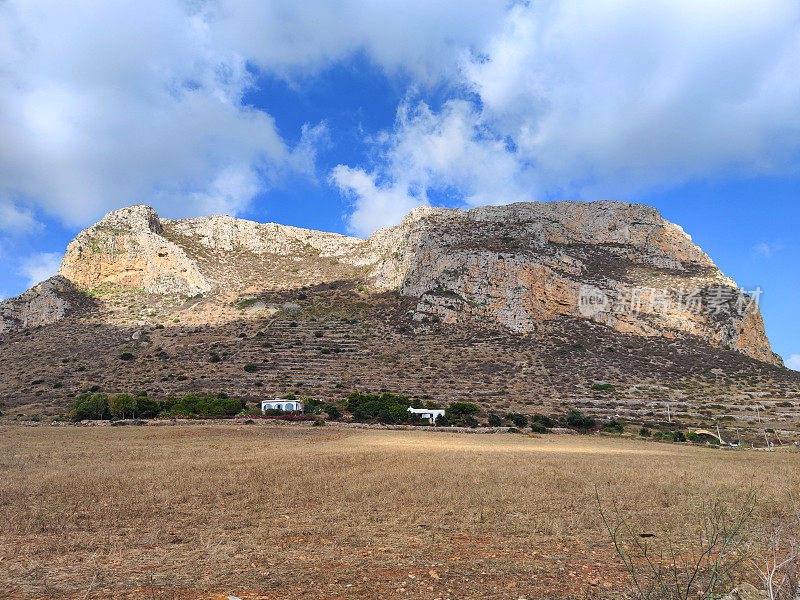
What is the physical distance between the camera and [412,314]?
6369 cm

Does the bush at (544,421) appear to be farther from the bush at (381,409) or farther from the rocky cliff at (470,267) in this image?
the rocky cliff at (470,267)

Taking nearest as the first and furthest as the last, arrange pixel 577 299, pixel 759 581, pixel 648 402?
pixel 759 581
pixel 648 402
pixel 577 299

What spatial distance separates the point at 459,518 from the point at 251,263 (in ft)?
267

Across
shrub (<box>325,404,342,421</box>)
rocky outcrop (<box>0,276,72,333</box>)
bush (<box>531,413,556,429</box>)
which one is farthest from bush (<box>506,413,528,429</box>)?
rocky outcrop (<box>0,276,72,333</box>)

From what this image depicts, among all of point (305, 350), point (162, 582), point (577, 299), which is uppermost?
point (577, 299)

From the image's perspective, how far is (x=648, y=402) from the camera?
137 feet

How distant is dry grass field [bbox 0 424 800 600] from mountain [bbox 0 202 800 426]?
30.4 m

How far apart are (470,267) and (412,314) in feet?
41.1

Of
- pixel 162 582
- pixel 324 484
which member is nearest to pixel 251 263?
pixel 324 484

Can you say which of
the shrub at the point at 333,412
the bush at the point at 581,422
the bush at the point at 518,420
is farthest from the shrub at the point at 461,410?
the shrub at the point at 333,412

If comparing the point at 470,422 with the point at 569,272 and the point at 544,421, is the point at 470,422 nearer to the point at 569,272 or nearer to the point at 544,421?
the point at 544,421

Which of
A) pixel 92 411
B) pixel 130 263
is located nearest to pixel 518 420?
pixel 92 411

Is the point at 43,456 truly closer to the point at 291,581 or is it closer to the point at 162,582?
the point at 162,582

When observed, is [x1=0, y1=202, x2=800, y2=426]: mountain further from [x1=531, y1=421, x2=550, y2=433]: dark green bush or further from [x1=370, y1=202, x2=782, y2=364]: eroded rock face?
[x1=531, y1=421, x2=550, y2=433]: dark green bush
